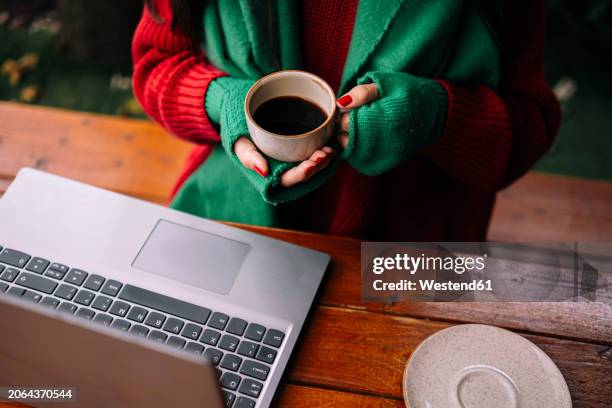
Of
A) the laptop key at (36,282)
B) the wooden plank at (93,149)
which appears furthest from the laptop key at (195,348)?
the wooden plank at (93,149)

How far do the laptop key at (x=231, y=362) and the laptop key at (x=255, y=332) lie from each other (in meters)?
0.03

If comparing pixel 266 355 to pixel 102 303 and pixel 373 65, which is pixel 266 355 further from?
pixel 373 65

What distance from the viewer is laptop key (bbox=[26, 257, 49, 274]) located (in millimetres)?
779

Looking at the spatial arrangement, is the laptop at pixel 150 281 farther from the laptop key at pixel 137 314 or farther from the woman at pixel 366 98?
the woman at pixel 366 98

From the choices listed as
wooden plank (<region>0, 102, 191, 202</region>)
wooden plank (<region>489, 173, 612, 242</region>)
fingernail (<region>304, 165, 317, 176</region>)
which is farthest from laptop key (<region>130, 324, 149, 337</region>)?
wooden plank (<region>489, 173, 612, 242</region>)

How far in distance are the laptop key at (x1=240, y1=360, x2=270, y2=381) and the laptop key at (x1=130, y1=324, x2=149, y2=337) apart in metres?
0.14

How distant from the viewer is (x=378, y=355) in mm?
753

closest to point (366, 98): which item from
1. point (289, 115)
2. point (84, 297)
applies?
point (289, 115)

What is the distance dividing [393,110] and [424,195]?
344mm

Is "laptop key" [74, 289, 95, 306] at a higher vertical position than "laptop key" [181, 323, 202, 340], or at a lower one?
A: higher

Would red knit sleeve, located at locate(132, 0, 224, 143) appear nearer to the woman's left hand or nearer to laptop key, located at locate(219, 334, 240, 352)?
the woman's left hand

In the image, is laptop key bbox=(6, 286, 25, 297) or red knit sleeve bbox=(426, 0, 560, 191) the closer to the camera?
laptop key bbox=(6, 286, 25, 297)

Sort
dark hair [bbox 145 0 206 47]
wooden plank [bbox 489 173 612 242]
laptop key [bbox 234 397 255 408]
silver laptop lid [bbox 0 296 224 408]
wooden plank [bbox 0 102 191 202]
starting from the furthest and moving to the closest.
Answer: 1. wooden plank [bbox 489 173 612 242]
2. wooden plank [bbox 0 102 191 202]
3. dark hair [bbox 145 0 206 47]
4. laptop key [bbox 234 397 255 408]
5. silver laptop lid [bbox 0 296 224 408]

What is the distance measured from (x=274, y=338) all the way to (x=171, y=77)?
509mm
